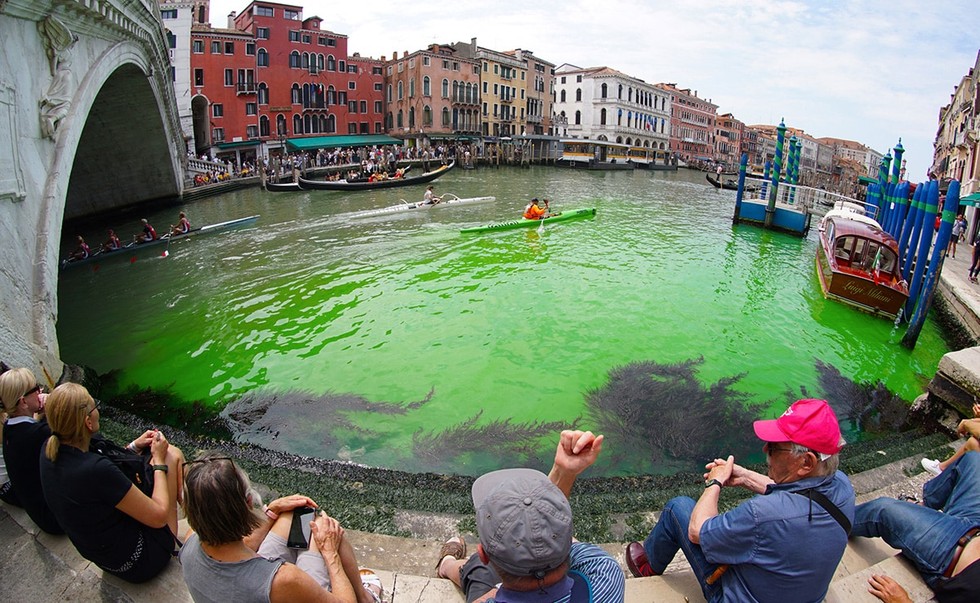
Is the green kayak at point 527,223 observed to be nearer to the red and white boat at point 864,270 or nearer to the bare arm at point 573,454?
the red and white boat at point 864,270

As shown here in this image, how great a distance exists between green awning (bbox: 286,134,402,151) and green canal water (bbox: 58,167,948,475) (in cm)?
2501

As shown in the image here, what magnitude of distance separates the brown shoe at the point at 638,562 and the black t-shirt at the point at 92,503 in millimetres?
2620

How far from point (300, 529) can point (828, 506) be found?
2.25 metres

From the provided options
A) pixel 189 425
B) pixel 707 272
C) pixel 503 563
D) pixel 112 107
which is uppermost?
pixel 112 107

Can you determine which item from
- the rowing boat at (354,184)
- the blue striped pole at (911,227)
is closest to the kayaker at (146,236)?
the rowing boat at (354,184)

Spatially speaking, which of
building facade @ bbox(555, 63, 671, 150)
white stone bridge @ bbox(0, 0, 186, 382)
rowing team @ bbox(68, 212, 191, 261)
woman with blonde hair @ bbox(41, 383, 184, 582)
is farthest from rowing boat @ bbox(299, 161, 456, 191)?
building facade @ bbox(555, 63, 671, 150)

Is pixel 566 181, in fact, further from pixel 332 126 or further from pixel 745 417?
pixel 745 417

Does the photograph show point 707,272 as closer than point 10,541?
No

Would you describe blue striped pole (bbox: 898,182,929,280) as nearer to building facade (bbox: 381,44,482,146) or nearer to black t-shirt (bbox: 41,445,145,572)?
black t-shirt (bbox: 41,445,145,572)

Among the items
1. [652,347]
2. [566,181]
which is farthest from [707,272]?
[566,181]

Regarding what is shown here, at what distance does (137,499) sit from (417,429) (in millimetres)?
4099

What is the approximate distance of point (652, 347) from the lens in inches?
353

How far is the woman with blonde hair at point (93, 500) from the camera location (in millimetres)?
2406

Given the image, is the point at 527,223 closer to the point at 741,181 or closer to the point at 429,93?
the point at 741,181
